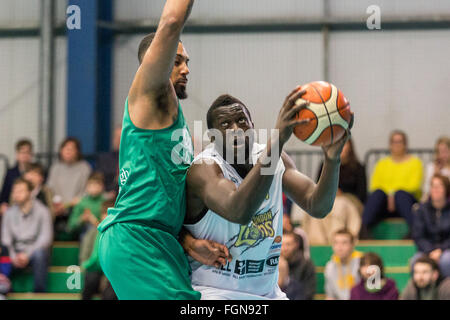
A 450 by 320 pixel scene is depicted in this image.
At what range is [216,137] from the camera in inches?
144

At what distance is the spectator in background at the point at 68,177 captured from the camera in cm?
866

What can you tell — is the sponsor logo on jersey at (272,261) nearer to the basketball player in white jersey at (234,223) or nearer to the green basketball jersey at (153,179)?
the basketball player in white jersey at (234,223)

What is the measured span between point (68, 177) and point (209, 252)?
5.55 meters

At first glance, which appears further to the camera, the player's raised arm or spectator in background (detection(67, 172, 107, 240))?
spectator in background (detection(67, 172, 107, 240))

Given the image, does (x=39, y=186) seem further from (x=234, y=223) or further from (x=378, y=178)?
(x=234, y=223)

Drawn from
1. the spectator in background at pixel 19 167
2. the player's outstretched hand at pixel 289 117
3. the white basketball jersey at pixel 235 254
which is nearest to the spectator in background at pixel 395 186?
the spectator in background at pixel 19 167

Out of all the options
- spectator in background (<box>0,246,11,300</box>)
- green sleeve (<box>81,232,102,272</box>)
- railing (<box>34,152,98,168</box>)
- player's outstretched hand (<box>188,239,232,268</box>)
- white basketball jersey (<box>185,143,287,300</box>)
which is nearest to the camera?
player's outstretched hand (<box>188,239,232,268</box>)

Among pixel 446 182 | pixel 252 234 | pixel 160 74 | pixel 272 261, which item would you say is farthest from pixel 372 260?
pixel 160 74

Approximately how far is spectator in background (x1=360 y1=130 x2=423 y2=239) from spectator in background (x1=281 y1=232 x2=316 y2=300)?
1.43m

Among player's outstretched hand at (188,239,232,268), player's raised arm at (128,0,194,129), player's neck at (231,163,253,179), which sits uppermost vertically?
player's raised arm at (128,0,194,129)

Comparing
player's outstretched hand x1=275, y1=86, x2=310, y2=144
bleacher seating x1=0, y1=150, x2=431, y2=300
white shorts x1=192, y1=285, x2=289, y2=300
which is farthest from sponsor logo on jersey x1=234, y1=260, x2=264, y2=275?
bleacher seating x1=0, y1=150, x2=431, y2=300

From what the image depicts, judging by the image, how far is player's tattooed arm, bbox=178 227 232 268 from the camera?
345cm

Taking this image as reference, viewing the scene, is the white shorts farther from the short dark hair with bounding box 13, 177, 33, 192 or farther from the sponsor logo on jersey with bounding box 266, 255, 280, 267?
the short dark hair with bounding box 13, 177, 33, 192

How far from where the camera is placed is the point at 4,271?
7719mm
